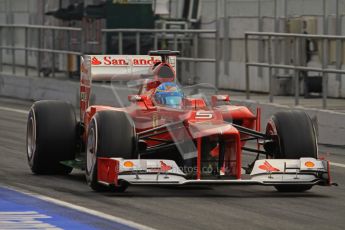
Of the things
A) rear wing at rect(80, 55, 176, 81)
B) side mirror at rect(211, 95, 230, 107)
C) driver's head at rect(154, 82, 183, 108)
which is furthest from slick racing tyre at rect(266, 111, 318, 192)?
rear wing at rect(80, 55, 176, 81)

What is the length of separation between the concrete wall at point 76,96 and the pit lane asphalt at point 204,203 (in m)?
4.37

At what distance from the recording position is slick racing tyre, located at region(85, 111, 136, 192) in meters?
13.3

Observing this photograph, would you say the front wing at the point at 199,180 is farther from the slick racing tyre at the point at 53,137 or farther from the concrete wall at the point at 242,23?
the concrete wall at the point at 242,23

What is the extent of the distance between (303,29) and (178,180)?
14.0m

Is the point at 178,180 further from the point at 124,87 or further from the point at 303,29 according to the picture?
the point at 303,29

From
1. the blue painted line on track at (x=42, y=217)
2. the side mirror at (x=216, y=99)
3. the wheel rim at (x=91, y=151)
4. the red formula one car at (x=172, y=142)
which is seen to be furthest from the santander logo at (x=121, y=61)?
the blue painted line on track at (x=42, y=217)

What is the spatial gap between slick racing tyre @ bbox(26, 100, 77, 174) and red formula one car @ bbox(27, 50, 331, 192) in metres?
0.01

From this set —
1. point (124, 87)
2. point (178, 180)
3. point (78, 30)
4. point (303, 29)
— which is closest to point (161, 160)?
point (178, 180)

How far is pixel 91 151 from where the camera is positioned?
13.9 metres

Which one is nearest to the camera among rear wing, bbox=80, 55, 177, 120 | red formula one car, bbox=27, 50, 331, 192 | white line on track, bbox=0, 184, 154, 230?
white line on track, bbox=0, 184, 154, 230

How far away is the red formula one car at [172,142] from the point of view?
13.2m

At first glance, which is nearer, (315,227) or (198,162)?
(315,227)

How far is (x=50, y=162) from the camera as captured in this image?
1532cm

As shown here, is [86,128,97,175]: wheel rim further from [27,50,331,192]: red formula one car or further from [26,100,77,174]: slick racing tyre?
[26,100,77,174]: slick racing tyre
